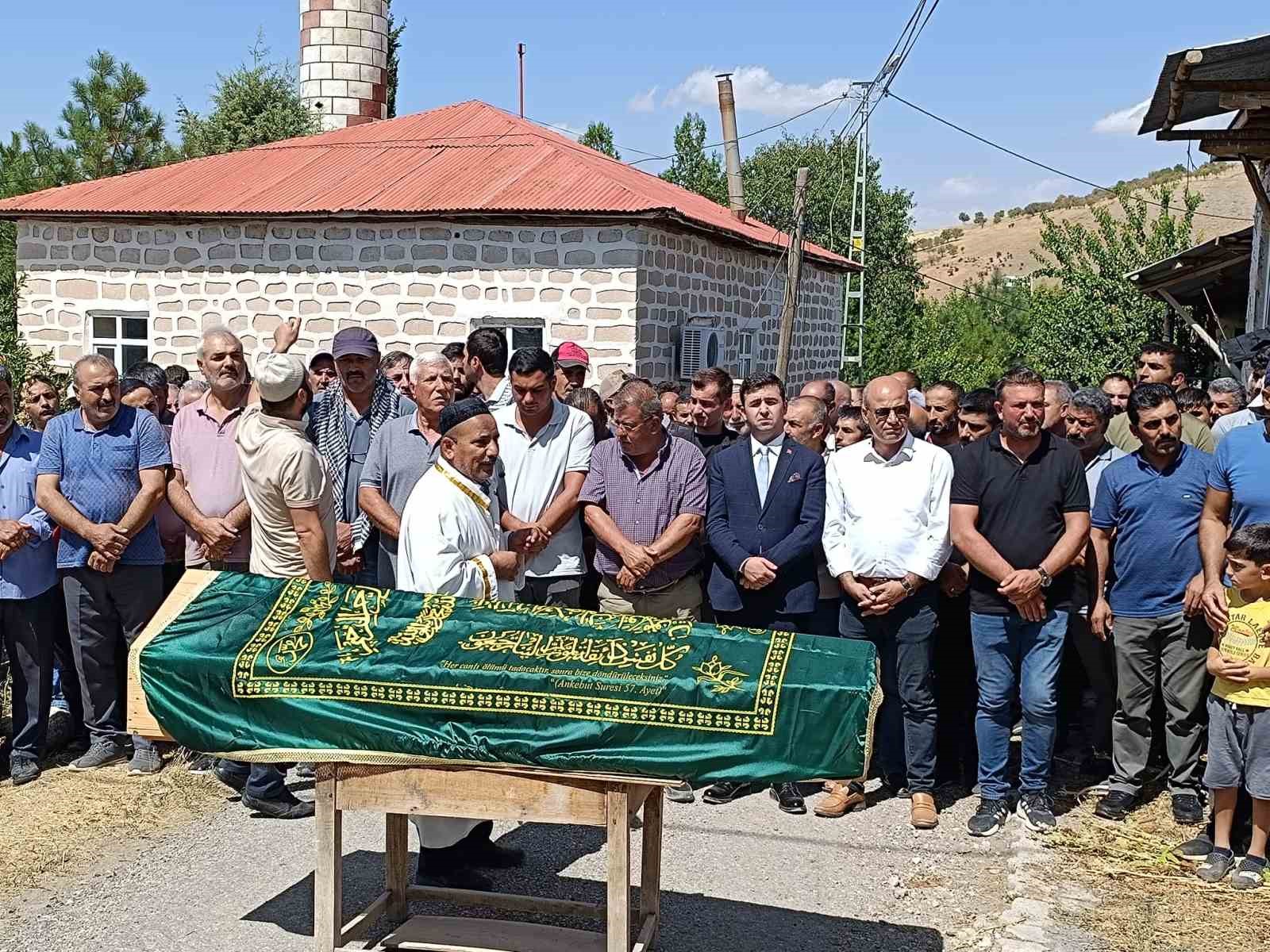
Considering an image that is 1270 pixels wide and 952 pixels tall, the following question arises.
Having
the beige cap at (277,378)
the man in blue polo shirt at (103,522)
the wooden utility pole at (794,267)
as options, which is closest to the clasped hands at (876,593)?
the beige cap at (277,378)

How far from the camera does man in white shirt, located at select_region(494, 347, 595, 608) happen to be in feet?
21.8

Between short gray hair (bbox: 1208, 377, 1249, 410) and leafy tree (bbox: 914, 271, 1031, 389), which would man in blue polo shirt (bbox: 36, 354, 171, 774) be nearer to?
short gray hair (bbox: 1208, 377, 1249, 410)

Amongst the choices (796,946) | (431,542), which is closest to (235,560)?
(431,542)

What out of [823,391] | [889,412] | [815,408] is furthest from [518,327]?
[889,412]

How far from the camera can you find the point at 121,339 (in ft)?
50.9

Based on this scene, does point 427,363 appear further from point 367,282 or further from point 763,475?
point 367,282

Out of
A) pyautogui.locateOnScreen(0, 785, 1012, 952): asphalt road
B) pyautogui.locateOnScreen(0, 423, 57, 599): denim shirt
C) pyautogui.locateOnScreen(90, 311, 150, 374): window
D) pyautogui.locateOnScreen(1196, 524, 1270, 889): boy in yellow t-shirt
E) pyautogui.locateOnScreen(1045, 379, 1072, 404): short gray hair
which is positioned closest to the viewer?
pyautogui.locateOnScreen(0, 785, 1012, 952): asphalt road

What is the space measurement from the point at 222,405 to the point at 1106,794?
4.86m

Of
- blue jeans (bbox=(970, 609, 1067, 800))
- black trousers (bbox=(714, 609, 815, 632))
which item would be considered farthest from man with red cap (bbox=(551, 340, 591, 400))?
blue jeans (bbox=(970, 609, 1067, 800))

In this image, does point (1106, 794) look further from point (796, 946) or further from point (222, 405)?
point (222, 405)

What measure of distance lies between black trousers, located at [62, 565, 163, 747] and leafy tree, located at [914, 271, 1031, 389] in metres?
23.2

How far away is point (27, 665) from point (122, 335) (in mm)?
9474

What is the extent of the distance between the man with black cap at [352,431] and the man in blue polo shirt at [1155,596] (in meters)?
3.68

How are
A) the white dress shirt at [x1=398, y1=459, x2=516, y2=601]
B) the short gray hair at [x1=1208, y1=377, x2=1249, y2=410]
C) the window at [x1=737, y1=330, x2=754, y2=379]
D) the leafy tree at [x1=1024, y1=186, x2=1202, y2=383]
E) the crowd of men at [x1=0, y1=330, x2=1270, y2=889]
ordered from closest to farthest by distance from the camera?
the white dress shirt at [x1=398, y1=459, x2=516, y2=601] < the crowd of men at [x1=0, y1=330, x2=1270, y2=889] < the short gray hair at [x1=1208, y1=377, x2=1249, y2=410] < the window at [x1=737, y1=330, x2=754, y2=379] < the leafy tree at [x1=1024, y1=186, x2=1202, y2=383]
